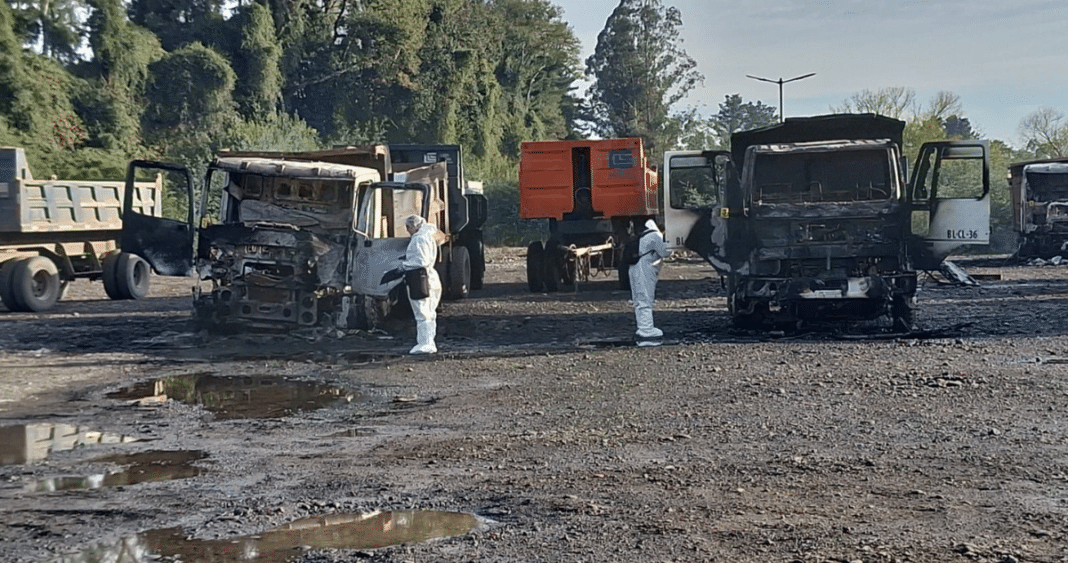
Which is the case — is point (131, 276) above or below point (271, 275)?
below

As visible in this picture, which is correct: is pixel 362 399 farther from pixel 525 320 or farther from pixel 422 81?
pixel 422 81

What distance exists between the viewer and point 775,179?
15.1 meters

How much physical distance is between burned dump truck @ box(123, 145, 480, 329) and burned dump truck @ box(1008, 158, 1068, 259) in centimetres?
2070

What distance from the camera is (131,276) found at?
2123 centimetres

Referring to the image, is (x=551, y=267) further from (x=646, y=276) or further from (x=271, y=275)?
(x=271, y=275)

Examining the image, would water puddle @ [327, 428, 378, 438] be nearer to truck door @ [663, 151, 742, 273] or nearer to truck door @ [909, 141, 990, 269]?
truck door @ [663, 151, 742, 273]

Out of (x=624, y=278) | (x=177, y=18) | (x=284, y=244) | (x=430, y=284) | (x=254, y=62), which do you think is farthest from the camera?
(x=177, y=18)

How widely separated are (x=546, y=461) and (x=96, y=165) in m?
29.2

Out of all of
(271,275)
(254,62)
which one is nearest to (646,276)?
(271,275)

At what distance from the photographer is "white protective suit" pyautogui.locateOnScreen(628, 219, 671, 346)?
14953 millimetres

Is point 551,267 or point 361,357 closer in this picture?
point 361,357

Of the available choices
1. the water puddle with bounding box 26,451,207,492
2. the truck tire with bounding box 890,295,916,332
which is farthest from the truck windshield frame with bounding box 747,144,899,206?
the water puddle with bounding box 26,451,207,492

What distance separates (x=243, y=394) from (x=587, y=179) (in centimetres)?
1247

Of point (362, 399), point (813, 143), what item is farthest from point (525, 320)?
point (362, 399)
